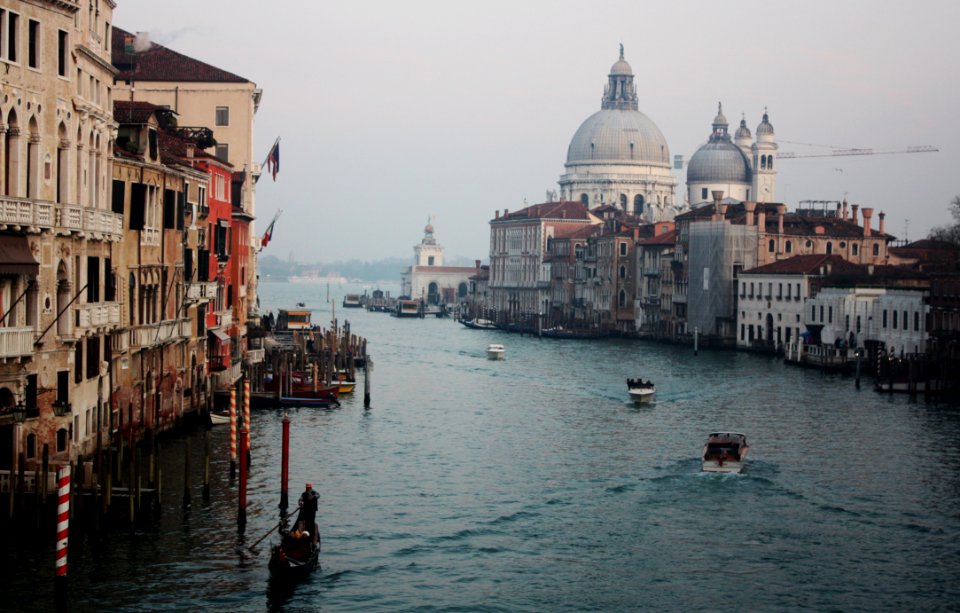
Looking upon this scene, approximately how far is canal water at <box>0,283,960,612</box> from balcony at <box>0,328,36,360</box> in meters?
2.45

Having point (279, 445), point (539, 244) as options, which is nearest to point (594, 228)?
point (539, 244)

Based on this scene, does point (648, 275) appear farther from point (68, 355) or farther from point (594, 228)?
point (68, 355)

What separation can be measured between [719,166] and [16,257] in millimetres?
110223

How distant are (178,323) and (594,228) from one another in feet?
268

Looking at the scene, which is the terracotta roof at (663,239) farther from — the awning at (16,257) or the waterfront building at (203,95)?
the awning at (16,257)

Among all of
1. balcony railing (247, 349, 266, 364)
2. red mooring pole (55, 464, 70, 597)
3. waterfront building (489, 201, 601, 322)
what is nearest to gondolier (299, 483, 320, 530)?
red mooring pole (55, 464, 70, 597)

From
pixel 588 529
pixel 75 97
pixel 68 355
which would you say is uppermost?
pixel 75 97

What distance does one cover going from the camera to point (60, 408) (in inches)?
834

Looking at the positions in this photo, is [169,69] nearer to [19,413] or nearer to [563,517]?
[563,517]

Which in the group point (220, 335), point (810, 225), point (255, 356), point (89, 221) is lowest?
point (255, 356)

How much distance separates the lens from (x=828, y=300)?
206ft

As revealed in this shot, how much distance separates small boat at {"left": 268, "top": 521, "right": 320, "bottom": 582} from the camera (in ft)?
64.8

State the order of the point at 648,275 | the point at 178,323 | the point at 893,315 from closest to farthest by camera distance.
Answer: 1. the point at 178,323
2. the point at 893,315
3. the point at 648,275

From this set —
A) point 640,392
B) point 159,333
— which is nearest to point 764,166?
point 640,392
